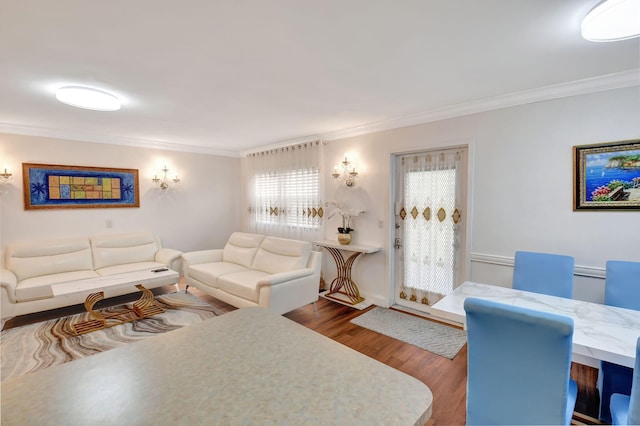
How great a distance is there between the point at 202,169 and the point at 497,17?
17.0 feet

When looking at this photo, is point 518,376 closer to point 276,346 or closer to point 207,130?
point 276,346

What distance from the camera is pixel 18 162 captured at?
3922 millimetres

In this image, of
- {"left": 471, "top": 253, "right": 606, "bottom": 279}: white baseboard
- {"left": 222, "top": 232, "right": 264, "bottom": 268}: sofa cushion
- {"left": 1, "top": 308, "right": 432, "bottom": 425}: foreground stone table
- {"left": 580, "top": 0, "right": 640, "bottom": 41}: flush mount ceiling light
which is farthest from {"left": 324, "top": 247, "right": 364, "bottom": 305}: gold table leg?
{"left": 1, "top": 308, "right": 432, "bottom": 425}: foreground stone table

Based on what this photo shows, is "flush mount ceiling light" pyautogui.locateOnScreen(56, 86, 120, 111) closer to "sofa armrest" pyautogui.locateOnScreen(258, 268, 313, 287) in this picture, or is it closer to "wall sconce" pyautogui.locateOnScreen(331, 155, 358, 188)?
"sofa armrest" pyautogui.locateOnScreen(258, 268, 313, 287)

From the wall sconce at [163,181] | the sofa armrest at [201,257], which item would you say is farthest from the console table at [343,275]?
the wall sconce at [163,181]

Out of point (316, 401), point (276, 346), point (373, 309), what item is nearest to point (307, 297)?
point (373, 309)

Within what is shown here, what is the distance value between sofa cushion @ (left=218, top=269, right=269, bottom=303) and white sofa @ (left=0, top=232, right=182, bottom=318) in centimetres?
93

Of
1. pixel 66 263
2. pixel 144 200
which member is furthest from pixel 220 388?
pixel 144 200

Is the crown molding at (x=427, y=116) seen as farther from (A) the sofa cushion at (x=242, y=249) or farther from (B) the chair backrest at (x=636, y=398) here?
(B) the chair backrest at (x=636, y=398)

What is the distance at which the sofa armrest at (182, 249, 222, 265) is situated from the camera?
4.45 metres

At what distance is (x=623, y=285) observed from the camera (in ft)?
6.63

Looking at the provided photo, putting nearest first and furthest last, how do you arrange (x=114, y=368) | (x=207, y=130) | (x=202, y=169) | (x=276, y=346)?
(x=114, y=368) → (x=276, y=346) → (x=207, y=130) → (x=202, y=169)

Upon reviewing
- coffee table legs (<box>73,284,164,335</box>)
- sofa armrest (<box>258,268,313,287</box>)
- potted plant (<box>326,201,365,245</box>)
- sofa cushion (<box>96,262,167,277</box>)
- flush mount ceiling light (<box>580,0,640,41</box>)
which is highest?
flush mount ceiling light (<box>580,0,640,41</box>)

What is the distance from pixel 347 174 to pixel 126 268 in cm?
346
